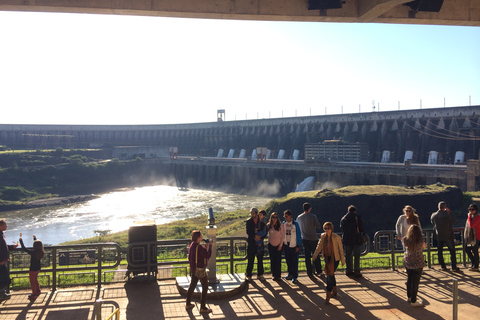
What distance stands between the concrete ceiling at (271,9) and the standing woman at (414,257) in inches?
213

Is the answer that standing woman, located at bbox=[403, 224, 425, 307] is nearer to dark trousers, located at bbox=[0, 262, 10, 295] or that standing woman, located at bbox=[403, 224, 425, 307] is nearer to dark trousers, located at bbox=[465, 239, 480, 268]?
dark trousers, located at bbox=[465, 239, 480, 268]

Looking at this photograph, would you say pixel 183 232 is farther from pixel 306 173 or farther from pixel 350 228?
pixel 306 173

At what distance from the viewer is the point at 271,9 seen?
11211 mm

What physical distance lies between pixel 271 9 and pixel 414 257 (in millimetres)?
6995

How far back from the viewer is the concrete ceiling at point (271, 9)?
34.2 feet

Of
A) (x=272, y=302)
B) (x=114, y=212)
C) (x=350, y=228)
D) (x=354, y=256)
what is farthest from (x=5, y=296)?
(x=114, y=212)

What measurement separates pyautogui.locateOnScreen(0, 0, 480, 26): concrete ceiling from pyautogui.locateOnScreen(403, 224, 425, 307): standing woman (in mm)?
5399

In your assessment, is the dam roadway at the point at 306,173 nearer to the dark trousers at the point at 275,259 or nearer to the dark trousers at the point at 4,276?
the dark trousers at the point at 275,259

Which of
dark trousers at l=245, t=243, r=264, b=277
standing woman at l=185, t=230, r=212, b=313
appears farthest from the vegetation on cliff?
standing woman at l=185, t=230, r=212, b=313

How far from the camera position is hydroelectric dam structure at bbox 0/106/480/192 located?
47.5 metres

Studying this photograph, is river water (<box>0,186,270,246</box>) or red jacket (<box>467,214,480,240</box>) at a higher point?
red jacket (<box>467,214,480,240</box>)

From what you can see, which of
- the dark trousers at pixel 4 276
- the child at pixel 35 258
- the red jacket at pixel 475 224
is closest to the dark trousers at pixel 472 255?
the red jacket at pixel 475 224

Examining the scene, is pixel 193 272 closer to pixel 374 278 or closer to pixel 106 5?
pixel 374 278

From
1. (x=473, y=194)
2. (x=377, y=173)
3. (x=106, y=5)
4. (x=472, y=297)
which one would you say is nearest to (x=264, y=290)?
(x=472, y=297)
